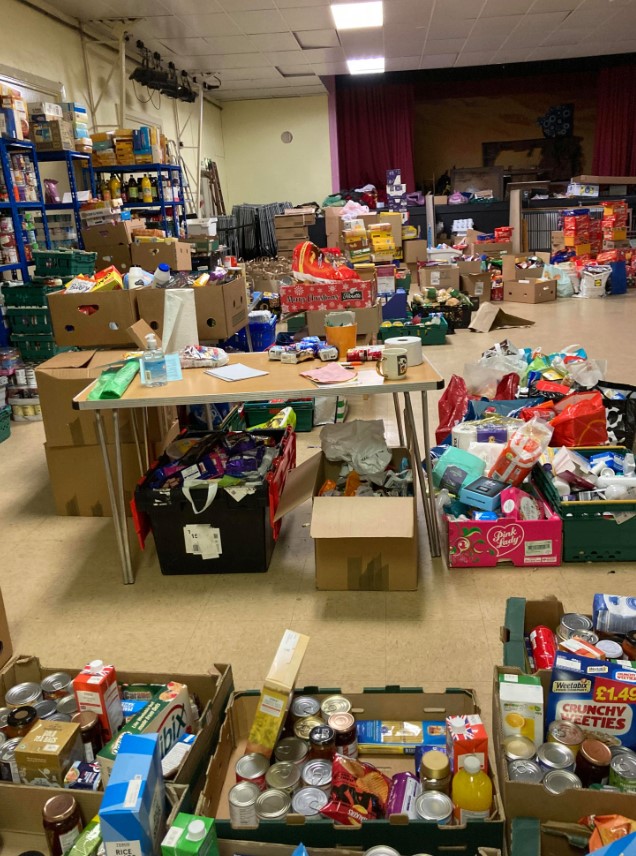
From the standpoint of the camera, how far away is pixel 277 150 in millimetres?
12648

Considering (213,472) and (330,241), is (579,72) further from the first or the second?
(213,472)

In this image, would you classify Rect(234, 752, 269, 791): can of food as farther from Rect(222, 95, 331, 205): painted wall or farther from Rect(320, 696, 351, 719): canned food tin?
Rect(222, 95, 331, 205): painted wall

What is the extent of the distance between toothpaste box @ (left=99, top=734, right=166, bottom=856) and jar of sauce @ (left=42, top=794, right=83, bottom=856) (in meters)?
0.21

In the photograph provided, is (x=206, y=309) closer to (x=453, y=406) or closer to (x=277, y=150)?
(x=453, y=406)

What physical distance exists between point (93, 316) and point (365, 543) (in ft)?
5.90

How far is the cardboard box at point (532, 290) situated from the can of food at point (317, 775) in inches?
286

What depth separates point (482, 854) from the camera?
1.17m

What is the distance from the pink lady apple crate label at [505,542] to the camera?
2529 mm

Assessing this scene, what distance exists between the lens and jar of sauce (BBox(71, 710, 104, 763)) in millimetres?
1581

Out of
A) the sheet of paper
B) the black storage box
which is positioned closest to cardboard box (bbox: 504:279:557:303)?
the sheet of paper

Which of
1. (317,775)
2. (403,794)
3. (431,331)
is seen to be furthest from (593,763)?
(431,331)

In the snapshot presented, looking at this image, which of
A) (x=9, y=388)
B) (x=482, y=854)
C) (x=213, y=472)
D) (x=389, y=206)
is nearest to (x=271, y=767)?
(x=482, y=854)

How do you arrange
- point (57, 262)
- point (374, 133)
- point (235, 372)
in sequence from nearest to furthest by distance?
point (235, 372), point (57, 262), point (374, 133)

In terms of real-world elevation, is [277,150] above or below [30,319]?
above
